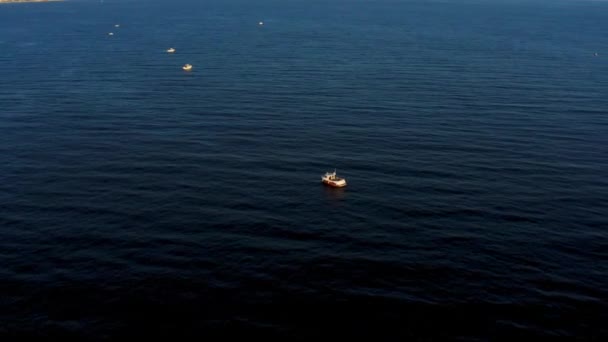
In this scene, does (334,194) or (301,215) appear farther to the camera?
(334,194)

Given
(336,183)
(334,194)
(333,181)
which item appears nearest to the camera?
(334,194)

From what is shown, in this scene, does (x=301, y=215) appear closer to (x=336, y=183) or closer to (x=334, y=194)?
(x=334, y=194)

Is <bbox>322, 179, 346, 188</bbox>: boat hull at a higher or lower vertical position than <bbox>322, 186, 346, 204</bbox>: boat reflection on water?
higher

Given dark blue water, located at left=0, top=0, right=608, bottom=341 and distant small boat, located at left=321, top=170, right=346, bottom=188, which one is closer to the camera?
dark blue water, located at left=0, top=0, right=608, bottom=341

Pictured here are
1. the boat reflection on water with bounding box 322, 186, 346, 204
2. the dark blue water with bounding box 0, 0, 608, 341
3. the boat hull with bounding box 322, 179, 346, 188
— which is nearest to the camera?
the dark blue water with bounding box 0, 0, 608, 341

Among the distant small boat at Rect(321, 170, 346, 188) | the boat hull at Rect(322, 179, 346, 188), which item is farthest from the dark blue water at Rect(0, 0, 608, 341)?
the distant small boat at Rect(321, 170, 346, 188)

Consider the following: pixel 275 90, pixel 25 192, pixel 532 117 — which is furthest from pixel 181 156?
pixel 532 117

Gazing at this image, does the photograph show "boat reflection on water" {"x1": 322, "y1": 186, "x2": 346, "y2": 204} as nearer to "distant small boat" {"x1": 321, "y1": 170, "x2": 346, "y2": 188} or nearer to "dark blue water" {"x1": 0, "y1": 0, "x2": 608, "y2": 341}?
"dark blue water" {"x1": 0, "y1": 0, "x2": 608, "y2": 341}

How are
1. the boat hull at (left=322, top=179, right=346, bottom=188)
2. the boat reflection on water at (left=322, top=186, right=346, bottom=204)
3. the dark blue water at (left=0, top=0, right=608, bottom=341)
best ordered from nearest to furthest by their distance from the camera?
the dark blue water at (left=0, top=0, right=608, bottom=341), the boat reflection on water at (left=322, top=186, right=346, bottom=204), the boat hull at (left=322, top=179, right=346, bottom=188)

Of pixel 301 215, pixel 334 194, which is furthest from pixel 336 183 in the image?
pixel 301 215

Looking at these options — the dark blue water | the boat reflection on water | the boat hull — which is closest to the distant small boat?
the boat hull
